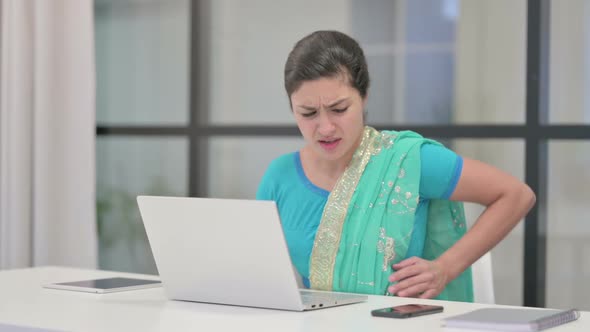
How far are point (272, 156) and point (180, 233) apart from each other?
6.45 feet

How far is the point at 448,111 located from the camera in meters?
3.32

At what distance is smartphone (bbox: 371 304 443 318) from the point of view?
1.59 meters

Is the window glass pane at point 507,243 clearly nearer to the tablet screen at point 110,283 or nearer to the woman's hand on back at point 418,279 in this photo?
the woman's hand on back at point 418,279

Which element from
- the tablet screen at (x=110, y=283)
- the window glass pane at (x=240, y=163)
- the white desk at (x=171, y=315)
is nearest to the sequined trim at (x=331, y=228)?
the white desk at (x=171, y=315)

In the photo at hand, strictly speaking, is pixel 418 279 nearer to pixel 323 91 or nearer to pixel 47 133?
pixel 323 91

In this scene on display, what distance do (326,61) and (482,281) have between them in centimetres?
71

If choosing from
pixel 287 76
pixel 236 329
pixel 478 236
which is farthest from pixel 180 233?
pixel 478 236

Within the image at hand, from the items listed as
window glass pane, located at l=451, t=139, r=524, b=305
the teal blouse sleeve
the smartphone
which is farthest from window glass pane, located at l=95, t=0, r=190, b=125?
the smartphone

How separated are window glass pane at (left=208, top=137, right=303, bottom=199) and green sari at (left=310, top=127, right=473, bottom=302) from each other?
4.97ft

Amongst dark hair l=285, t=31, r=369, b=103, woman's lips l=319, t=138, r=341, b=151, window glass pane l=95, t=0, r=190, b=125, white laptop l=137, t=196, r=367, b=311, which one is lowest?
white laptop l=137, t=196, r=367, b=311

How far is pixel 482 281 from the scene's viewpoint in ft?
7.47

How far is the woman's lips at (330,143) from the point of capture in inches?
83.8

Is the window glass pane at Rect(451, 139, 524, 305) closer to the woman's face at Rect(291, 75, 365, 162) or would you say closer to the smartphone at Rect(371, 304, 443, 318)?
the woman's face at Rect(291, 75, 365, 162)

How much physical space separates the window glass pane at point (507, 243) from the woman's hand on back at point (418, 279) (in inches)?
45.3
